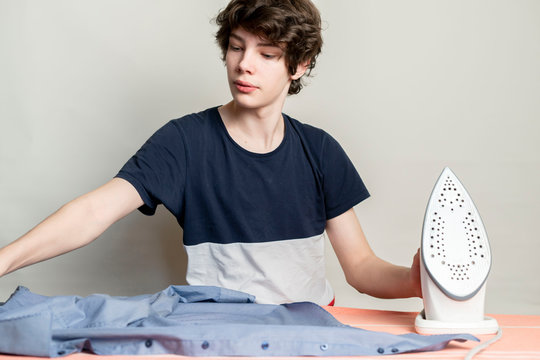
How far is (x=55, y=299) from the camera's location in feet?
3.30

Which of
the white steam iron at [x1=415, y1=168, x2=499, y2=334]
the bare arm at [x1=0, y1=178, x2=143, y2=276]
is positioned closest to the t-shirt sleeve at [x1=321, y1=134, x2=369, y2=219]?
the bare arm at [x1=0, y1=178, x2=143, y2=276]

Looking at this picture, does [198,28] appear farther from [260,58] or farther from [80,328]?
[80,328]

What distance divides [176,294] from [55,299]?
26cm

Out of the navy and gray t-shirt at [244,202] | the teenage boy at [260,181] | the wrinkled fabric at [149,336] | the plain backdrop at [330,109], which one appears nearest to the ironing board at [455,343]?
the wrinkled fabric at [149,336]

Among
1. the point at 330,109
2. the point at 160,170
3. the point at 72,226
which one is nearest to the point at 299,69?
the point at 160,170

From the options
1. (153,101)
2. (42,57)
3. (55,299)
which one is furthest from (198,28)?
(55,299)

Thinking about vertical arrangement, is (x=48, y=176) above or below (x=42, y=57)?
below

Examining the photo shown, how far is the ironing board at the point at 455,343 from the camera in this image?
935mm

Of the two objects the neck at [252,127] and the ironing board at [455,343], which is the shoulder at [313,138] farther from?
the ironing board at [455,343]

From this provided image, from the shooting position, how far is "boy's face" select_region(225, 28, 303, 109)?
1552 mm

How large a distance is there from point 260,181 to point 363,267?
0.34 meters

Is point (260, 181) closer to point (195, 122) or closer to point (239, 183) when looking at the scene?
point (239, 183)

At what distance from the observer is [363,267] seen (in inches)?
65.4

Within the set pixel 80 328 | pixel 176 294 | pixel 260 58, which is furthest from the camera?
pixel 260 58
